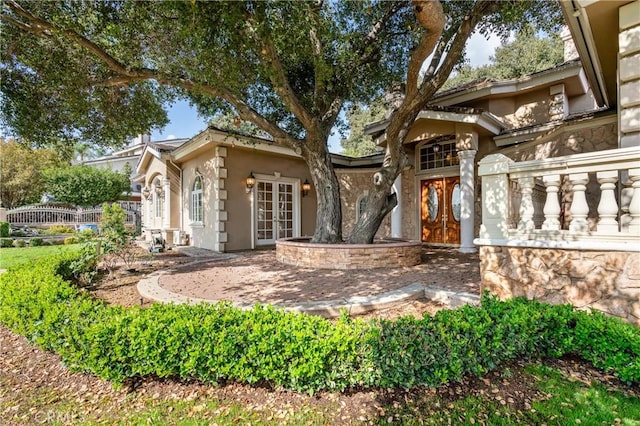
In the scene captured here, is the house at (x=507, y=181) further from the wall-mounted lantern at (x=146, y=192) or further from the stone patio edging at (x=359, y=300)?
the stone patio edging at (x=359, y=300)

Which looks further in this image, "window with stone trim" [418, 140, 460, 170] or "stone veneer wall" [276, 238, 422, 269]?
"window with stone trim" [418, 140, 460, 170]

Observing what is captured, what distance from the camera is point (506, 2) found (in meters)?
5.66

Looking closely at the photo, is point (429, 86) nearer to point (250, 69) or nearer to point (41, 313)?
point (250, 69)

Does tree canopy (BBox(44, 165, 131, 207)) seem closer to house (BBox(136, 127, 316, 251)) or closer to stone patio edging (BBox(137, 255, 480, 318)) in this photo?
house (BBox(136, 127, 316, 251))

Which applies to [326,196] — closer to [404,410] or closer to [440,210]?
[440,210]

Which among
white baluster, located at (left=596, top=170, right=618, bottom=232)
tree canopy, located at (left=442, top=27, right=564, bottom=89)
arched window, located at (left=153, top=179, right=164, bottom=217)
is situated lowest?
white baluster, located at (left=596, top=170, right=618, bottom=232)

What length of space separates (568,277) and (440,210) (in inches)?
292

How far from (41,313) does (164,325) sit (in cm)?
185

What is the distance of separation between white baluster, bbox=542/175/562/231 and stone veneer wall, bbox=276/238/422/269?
3.48 metres

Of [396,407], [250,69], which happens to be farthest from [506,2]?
[396,407]

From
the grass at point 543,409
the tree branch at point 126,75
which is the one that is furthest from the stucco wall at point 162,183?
the grass at point 543,409

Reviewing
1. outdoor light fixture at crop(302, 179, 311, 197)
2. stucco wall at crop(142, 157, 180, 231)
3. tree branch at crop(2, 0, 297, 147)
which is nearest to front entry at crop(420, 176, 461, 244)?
outdoor light fixture at crop(302, 179, 311, 197)

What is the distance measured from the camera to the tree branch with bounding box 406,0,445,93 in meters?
4.09

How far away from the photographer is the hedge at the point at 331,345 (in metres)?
2.46
